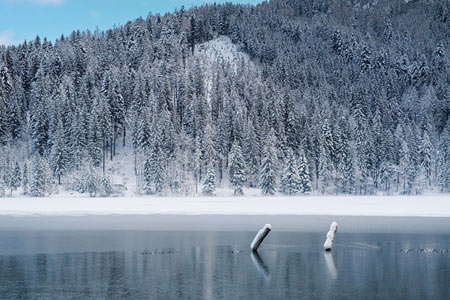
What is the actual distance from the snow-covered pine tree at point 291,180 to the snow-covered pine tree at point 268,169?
2.07 meters

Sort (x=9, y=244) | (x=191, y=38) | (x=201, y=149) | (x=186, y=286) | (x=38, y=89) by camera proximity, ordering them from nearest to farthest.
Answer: (x=186, y=286)
(x=9, y=244)
(x=201, y=149)
(x=38, y=89)
(x=191, y=38)

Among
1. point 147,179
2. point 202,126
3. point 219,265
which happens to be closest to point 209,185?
point 147,179

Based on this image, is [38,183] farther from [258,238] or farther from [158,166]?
[258,238]

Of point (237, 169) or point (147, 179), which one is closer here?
point (147, 179)

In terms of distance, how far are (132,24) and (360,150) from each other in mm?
107175

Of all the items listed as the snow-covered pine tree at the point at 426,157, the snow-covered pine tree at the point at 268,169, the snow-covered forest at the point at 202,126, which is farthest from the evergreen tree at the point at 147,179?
the snow-covered pine tree at the point at 426,157

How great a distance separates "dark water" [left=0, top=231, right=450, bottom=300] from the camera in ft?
50.9

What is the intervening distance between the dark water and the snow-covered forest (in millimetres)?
57662

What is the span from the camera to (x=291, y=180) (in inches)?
3433

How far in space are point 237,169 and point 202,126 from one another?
18.5 metres

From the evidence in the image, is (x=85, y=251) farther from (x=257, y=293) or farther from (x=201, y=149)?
(x=201, y=149)

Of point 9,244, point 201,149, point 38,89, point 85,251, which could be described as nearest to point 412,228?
point 85,251

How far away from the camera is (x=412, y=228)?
35.3m

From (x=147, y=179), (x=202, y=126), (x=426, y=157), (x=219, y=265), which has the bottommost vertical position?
(x=219, y=265)
